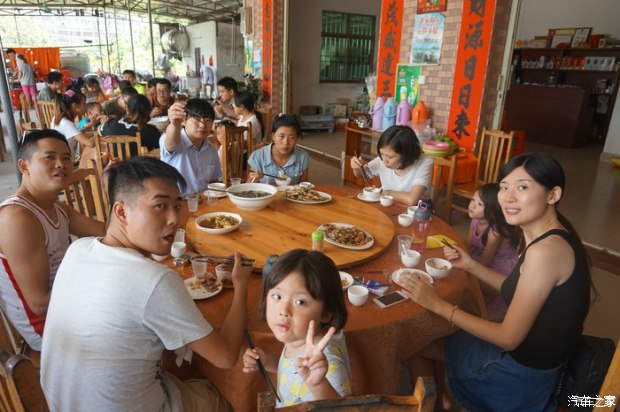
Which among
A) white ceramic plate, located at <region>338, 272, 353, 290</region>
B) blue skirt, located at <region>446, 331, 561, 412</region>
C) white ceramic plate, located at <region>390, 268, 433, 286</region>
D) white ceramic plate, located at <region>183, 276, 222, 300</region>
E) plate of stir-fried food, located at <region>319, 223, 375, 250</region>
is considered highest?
plate of stir-fried food, located at <region>319, 223, 375, 250</region>

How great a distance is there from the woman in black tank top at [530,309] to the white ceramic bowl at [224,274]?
2.42ft

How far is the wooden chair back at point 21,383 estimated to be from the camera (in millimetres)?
733

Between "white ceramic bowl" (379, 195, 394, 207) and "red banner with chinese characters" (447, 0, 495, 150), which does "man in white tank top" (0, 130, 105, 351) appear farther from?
"red banner with chinese characters" (447, 0, 495, 150)

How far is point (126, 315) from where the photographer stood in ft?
3.51

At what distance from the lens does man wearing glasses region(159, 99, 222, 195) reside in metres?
2.89

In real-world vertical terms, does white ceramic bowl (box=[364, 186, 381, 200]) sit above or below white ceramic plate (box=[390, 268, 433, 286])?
above

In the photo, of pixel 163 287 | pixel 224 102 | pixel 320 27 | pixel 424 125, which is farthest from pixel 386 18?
pixel 163 287

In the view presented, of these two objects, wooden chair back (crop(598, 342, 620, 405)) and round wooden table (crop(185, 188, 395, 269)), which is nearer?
wooden chair back (crop(598, 342, 620, 405))

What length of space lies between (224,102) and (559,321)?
5.92m

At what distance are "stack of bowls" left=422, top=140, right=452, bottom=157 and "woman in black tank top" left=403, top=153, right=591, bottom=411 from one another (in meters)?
3.03

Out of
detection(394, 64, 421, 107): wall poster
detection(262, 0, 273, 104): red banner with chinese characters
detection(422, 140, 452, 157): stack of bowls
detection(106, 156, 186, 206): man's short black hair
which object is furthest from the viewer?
detection(262, 0, 273, 104): red banner with chinese characters

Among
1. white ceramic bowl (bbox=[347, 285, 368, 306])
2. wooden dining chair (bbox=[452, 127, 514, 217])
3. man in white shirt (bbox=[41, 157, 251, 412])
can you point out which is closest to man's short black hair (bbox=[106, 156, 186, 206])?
man in white shirt (bbox=[41, 157, 251, 412])

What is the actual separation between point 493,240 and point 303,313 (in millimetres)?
1489

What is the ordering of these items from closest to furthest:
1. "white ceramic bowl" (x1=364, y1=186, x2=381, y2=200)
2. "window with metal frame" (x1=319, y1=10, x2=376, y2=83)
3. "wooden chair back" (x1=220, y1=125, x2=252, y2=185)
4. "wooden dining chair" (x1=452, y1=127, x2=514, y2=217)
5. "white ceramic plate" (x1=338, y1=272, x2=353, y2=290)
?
"white ceramic plate" (x1=338, y1=272, x2=353, y2=290)
"white ceramic bowl" (x1=364, y1=186, x2=381, y2=200)
"wooden chair back" (x1=220, y1=125, x2=252, y2=185)
"wooden dining chair" (x1=452, y1=127, x2=514, y2=217)
"window with metal frame" (x1=319, y1=10, x2=376, y2=83)
